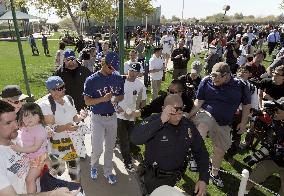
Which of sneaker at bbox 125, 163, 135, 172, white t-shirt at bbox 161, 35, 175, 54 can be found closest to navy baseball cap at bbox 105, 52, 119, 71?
sneaker at bbox 125, 163, 135, 172

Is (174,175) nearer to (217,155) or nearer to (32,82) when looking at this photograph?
(217,155)

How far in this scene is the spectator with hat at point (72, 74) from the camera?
21.6ft

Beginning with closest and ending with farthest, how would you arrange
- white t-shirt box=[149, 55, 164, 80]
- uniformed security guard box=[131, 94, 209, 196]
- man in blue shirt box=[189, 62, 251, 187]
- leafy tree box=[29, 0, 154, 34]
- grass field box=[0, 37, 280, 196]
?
uniformed security guard box=[131, 94, 209, 196], man in blue shirt box=[189, 62, 251, 187], grass field box=[0, 37, 280, 196], white t-shirt box=[149, 55, 164, 80], leafy tree box=[29, 0, 154, 34]

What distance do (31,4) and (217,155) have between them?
2366 centimetres

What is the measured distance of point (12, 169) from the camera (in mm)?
2871

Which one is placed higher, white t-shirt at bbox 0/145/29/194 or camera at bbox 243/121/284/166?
white t-shirt at bbox 0/145/29/194

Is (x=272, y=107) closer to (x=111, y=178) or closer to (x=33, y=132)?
(x=111, y=178)

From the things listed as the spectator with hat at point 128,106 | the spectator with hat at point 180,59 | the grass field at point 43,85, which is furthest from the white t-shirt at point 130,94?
the spectator with hat at point 180,59

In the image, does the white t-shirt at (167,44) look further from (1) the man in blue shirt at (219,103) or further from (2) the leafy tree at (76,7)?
(1) the man in blue shirt at (219,103)

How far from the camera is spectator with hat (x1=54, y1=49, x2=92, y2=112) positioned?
658 centimetres

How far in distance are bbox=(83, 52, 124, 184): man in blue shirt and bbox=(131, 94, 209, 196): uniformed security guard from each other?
179cm

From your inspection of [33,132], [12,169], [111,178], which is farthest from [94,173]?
[12,169]

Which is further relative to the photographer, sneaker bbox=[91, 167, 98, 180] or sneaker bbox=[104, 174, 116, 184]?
sneaker bbox=[91, 167, 98, 180]

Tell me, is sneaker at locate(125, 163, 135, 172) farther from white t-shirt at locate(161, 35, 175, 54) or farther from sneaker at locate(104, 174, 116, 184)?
white t-shirt at locate(161, 35, 175, 54)
